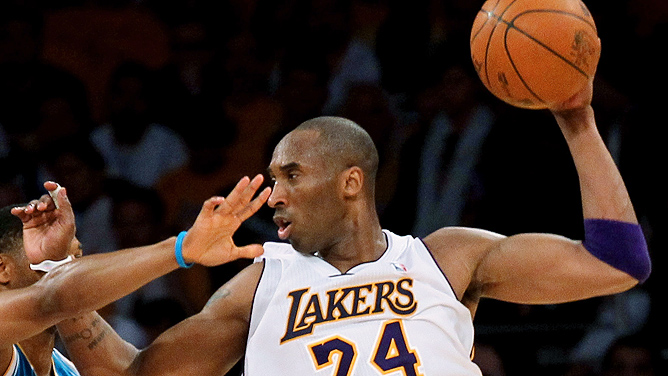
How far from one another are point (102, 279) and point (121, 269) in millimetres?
72

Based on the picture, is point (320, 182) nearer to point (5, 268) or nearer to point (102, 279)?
point (102, 279)

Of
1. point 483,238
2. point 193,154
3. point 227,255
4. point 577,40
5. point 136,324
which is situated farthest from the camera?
point 193,154

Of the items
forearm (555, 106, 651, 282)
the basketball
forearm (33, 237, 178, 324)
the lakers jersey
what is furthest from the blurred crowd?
forearm (33, 237, 178, 324)

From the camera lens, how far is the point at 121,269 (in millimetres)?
2619

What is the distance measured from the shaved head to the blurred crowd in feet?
6.60

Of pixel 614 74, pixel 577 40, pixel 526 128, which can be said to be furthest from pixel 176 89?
pixel 577 40

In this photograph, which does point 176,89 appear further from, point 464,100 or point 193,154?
point 464,100

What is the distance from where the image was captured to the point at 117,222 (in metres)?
5.63

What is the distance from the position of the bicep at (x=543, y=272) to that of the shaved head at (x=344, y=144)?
0.64 meters

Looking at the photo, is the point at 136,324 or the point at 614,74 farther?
the point at 614,74

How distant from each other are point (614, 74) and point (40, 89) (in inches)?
162

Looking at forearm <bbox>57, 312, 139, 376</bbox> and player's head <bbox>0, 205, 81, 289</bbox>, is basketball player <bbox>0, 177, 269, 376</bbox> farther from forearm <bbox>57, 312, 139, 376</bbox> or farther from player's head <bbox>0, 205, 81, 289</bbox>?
player's head <bbox>0, 205, 81, 289</bbox>

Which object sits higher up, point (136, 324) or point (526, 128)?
point (526, 128)

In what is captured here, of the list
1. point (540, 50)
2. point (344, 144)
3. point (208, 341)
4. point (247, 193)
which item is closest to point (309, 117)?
point (344, 144)
